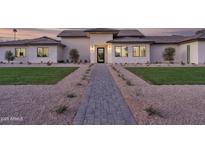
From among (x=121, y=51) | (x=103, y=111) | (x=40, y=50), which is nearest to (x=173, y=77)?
(x=103, y=111)

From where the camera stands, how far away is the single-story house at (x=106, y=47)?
37344 millimetres

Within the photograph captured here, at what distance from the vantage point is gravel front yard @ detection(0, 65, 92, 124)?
275 inches

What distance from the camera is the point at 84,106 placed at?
833cm

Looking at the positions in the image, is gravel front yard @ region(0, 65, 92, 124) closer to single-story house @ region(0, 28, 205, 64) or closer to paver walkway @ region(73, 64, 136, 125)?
paver walkway @ region(73, 64, 136, 125)

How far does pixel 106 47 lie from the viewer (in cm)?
4022

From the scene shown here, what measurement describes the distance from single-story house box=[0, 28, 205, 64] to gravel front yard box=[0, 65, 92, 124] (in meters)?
26.1

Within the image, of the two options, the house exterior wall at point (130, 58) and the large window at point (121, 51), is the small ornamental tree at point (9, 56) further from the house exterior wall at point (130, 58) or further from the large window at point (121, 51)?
the large window at point (121, 51)

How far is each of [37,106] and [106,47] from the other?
105 feet

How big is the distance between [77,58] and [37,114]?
34.3 metres

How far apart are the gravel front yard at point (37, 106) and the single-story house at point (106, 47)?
85.6 feet

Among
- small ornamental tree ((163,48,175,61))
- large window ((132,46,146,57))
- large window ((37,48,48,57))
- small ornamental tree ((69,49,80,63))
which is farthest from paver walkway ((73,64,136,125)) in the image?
small ornamental tree ((69,49,80,63))

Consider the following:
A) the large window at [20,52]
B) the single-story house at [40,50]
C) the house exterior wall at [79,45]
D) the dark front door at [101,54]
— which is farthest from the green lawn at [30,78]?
the house exterior wall at [79,45]

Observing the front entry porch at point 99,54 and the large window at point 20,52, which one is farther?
the large window at point 20,52

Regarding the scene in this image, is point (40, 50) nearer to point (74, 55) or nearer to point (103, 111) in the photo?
point (74, 55)
